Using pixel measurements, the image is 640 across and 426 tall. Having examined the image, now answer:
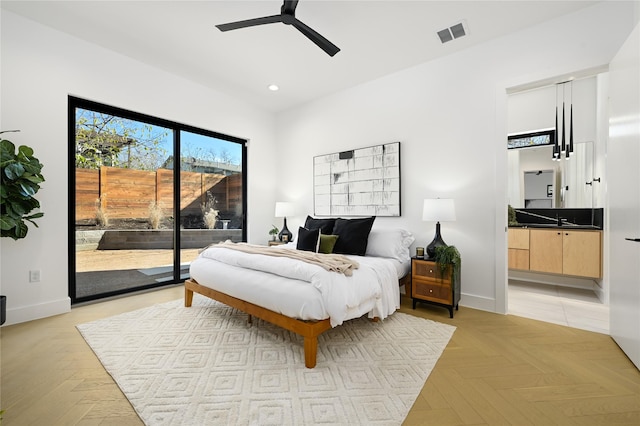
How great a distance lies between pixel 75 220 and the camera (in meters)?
3.25

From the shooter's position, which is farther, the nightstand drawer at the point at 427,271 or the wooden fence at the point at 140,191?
the wooden fence at the point at 140,191

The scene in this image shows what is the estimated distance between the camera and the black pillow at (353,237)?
3389mm

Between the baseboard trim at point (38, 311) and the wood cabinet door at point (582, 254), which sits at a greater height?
the wood cabinet door at point (582, 254)

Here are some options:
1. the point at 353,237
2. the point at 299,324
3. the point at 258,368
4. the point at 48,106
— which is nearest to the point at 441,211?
the point at 353,237

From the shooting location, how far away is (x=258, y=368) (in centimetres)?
198

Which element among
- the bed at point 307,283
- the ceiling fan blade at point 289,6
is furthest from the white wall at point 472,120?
the ceiling fan blade at point 289,6

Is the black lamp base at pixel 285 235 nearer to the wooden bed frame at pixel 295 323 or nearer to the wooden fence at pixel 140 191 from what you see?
the wooden fence at pixel 140 191

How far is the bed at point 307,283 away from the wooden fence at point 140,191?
1.34 m

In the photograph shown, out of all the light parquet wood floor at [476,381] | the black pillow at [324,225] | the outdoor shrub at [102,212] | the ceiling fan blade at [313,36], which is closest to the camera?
the light parquet wood floor at [476,381]

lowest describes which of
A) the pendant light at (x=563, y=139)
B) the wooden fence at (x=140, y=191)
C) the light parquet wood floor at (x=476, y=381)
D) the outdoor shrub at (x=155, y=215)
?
the light parquet wood floor at (x=476, y=381)

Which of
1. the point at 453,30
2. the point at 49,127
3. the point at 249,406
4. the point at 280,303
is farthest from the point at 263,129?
the point at 249,406

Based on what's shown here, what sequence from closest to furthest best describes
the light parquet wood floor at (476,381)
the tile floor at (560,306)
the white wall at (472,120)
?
the light parquet wood floor at (476,381), the white wall at (472,120), the tile floor at (560,306)

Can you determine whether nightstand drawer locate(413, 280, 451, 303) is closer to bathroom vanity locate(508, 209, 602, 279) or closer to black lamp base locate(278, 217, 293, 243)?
bathroom vanity locate(508, 209, 602, 279)

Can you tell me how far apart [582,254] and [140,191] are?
5.74 meters
